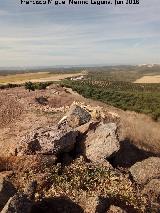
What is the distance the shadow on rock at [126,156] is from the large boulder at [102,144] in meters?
0.29

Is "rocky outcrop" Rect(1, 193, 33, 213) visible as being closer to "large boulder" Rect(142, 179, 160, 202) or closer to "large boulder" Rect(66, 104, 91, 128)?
"large boulder" Rect(142, 179, 160, 202)

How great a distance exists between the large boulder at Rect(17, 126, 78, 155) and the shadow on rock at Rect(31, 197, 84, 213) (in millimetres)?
3518

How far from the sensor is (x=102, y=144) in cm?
1577

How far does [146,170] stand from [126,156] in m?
2.22

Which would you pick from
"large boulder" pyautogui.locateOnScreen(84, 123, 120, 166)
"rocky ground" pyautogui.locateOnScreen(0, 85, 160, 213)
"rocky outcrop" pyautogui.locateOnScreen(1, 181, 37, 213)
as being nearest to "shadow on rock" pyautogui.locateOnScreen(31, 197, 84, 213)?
"rocky ground" pyautogui.locateOnScreen(0, 85, 160, 213)

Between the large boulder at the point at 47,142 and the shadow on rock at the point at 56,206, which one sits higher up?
the large boulder at the point at 47,142

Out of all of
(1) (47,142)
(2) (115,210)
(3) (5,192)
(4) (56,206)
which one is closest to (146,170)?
(1) (47,142)

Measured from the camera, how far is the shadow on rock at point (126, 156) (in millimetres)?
16266

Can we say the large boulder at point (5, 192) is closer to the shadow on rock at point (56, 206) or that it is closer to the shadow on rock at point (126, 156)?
the shadow on rock at point (56, 206)

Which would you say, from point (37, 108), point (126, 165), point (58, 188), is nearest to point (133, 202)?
point (58, 188)

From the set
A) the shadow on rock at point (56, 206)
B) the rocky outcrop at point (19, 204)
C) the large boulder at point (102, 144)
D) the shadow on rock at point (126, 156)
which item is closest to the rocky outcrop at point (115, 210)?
the shadow on rock at point (56, 206)

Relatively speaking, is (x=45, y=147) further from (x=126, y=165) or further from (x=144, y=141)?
(x=144, y=141)

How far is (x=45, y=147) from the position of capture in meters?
15.2

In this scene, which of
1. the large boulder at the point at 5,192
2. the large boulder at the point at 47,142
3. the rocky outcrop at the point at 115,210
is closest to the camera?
the large boulder at the point at 5,192
